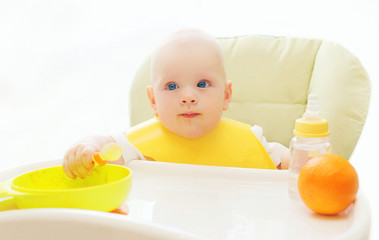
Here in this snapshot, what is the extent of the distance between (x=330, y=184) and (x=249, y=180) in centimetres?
30

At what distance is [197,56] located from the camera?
1.16m

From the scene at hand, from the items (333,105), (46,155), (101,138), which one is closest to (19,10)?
(46,155)

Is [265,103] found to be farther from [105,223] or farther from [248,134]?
[105,223]

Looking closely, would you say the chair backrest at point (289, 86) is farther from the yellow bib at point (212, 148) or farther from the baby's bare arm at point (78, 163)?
the baby's bare arm at point (78, 163)

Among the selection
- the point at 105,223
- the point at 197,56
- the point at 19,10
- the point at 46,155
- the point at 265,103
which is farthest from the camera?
the point at 46,155

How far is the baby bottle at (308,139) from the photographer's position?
30.9 inches

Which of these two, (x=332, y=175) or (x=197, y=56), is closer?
(x=332, y=175)

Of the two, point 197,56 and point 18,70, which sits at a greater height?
point 197,56

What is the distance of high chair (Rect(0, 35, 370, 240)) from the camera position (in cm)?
64

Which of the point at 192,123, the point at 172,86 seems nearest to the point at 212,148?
the point at 192,123

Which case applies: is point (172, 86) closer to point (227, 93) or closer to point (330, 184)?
point (227, 93)

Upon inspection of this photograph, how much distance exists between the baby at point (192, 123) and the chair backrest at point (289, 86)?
0.48ft

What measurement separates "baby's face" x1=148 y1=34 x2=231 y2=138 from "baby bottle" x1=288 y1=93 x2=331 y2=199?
0.33 m

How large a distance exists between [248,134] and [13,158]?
4.71ft
